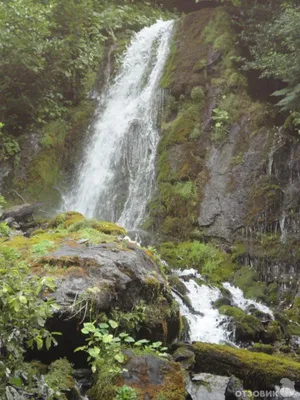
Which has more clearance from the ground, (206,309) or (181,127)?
(181,127)

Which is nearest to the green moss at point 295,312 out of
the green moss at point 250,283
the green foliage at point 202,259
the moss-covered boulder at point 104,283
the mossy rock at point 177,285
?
the green moss at point 250,283

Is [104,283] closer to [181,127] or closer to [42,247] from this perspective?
[42,247]

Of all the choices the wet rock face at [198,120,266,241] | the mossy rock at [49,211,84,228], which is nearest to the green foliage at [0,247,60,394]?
the mossy rock at [49,211,84,228]

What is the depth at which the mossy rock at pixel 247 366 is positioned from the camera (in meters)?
4.96

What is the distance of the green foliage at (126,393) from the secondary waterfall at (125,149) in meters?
7.81

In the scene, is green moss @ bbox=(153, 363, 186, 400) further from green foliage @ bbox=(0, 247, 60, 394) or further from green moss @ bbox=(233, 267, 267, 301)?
green moss @ bbox=(233, 267, 267, 301)

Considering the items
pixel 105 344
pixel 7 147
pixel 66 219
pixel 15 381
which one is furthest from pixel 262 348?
pixel 7 147

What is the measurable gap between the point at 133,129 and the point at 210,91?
2767 millimetres

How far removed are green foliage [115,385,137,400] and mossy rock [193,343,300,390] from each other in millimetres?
1471

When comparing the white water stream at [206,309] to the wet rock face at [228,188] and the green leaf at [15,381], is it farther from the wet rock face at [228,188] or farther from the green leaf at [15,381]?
the green leaf at [15,381]

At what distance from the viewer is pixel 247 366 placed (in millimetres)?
4980

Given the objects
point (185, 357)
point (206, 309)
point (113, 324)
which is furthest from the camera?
point (206, 309)

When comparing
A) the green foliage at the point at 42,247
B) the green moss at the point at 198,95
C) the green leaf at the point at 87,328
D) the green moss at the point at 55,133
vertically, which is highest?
the green moss at the point at 198,95

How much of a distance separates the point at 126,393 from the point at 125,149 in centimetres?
1030
